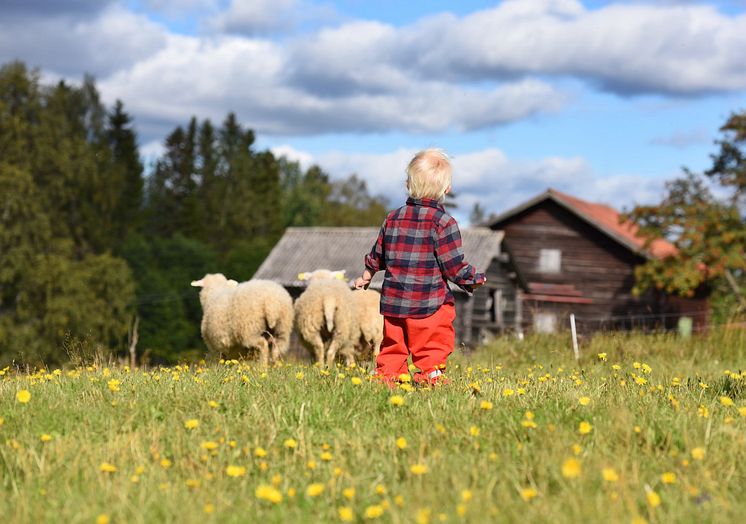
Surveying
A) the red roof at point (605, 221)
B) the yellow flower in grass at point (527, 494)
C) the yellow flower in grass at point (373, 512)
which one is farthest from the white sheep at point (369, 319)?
the red roof at point (605, 221)

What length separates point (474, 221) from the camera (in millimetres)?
117438

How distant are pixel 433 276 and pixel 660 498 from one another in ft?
9.71

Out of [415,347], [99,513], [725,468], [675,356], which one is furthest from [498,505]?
[675,356]

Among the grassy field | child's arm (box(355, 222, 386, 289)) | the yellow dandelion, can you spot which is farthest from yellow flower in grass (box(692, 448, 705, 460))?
child's arm (box(355, 222, 386, 289))

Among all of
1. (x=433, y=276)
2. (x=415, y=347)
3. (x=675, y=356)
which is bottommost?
(x=675, y=356)

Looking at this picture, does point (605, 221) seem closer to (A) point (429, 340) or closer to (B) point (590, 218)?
(B) point (590, 218)

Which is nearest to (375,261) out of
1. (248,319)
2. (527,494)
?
(527,494)

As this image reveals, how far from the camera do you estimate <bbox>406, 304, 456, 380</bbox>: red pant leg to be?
657 cm

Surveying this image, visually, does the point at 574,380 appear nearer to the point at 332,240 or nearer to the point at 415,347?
the point at 415,347

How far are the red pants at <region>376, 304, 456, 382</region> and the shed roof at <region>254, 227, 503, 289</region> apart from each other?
23684mm

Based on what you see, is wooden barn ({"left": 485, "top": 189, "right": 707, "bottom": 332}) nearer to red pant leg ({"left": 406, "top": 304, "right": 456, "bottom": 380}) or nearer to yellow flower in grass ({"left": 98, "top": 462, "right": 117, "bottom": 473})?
red pant leg ({"left": 406, "top": 304, "right": 456, "bottom": 380})

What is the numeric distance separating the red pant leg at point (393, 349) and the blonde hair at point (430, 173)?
99 cm

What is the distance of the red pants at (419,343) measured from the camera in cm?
657

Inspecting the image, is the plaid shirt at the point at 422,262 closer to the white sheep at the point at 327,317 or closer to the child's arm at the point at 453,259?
the child's arm at the point at 453,259
